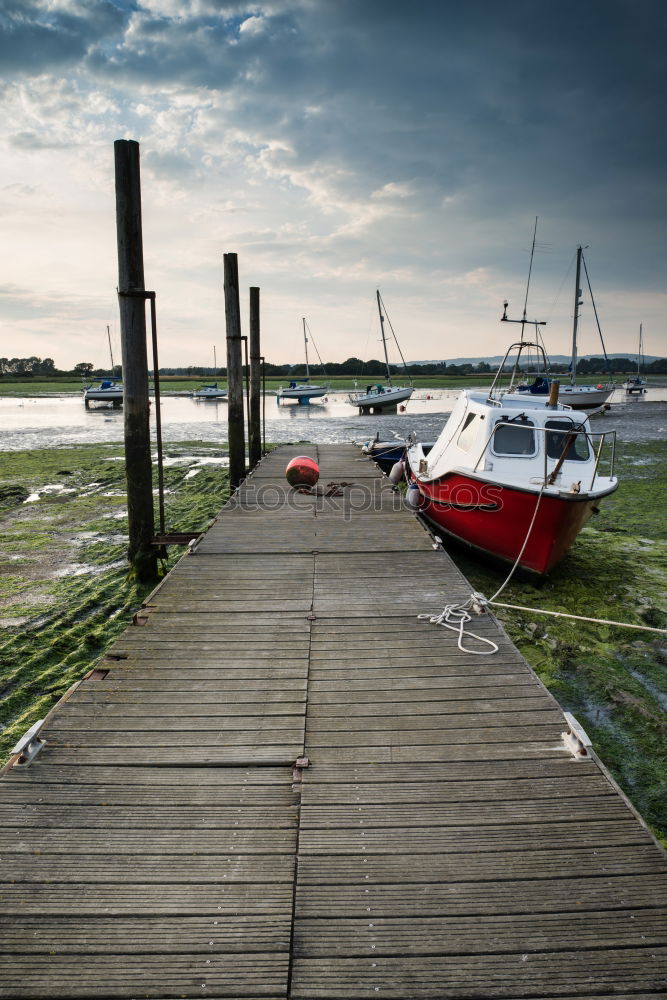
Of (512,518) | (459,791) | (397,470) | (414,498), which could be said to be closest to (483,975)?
(459,791)

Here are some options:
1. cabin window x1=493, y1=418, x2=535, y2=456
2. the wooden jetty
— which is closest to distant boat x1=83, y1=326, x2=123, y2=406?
cabin window x1=493, y1=418, x2=535, y2=456

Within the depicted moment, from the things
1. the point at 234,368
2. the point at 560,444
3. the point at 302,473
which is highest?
the point at 234,368

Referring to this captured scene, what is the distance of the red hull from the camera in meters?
7.78

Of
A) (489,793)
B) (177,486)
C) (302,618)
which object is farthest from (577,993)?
(177,486)

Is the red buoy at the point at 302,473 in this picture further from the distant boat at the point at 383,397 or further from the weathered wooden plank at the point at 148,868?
the distant boat at the point at 383,397

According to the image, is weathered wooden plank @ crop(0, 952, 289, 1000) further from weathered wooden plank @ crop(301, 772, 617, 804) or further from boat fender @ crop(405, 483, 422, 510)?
boat fender @ crop(405, 483, 422, 510)

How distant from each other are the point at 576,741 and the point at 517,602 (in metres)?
4.67

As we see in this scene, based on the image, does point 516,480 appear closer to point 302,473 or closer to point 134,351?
point 302,473

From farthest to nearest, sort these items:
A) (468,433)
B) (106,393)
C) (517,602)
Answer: (106,393) → (468,433) → (517,602)

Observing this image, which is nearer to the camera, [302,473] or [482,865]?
[482,865]

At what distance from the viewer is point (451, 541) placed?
10.1 meters
